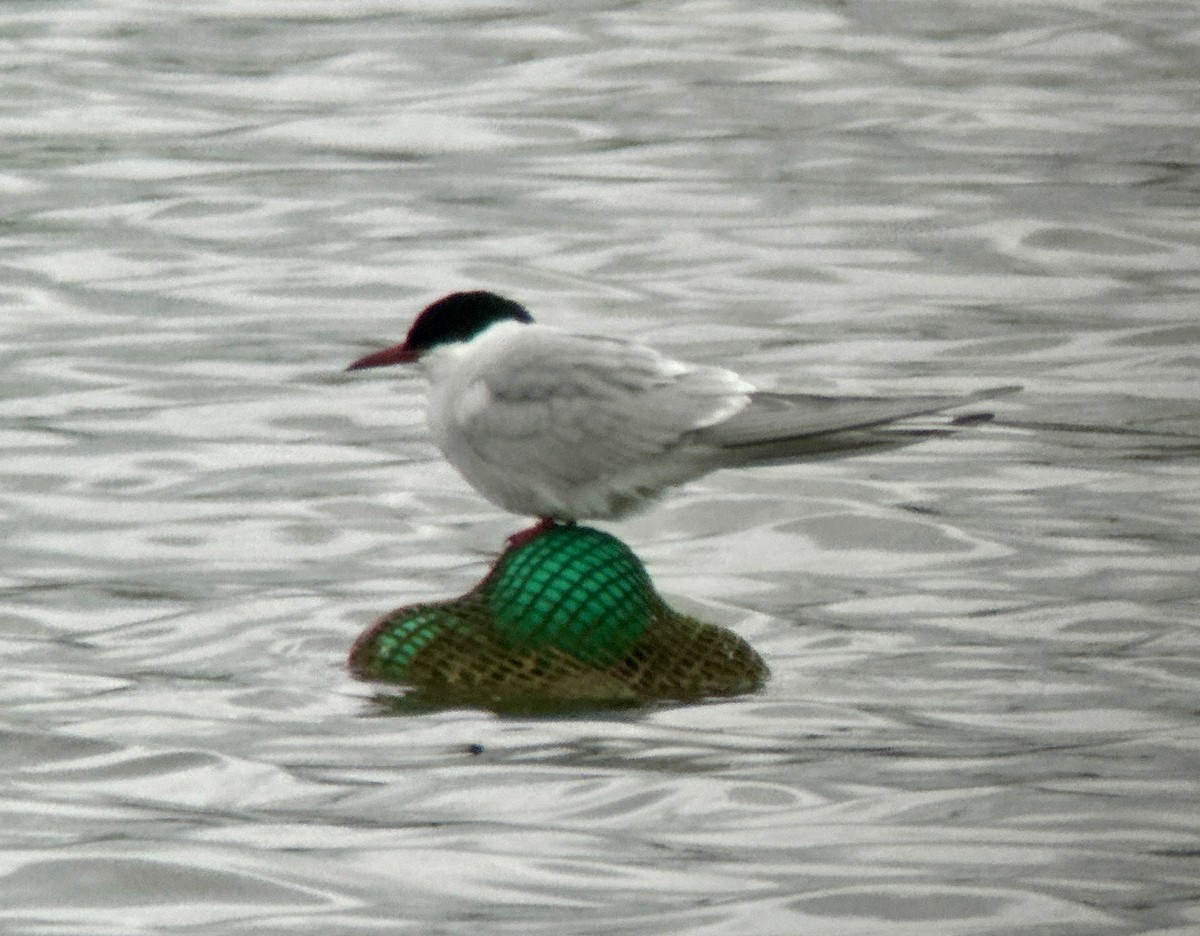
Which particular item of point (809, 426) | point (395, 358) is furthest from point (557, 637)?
point (395, 358)

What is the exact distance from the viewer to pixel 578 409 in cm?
827

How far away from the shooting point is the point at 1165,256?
14391 millimetres

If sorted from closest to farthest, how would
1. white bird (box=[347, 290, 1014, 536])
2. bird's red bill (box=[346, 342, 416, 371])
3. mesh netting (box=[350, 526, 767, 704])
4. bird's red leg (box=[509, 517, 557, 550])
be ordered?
mesh netting (box=[350, 526, 767, 704]) < bird's red leg (box=[509, 517, 557, 550]) < white bird (box=[347, 290, 1014, 536]) < bird's red bill (box=[346, 342, 416, 371])

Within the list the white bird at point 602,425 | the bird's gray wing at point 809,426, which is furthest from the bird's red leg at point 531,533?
the bird's gray wing at point 809,426

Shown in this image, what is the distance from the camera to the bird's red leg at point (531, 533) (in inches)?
316

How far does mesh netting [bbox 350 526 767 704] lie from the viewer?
7703 mm

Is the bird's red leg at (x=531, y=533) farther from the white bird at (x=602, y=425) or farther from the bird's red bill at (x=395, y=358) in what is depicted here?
the bird's red bill at (x=395, y=358)

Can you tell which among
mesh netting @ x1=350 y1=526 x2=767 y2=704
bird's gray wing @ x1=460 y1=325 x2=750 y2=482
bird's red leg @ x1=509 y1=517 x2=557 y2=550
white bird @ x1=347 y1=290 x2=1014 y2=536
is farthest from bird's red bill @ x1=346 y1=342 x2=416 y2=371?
mesh netting @ x1=350 y1=526 x2=767 y2=704

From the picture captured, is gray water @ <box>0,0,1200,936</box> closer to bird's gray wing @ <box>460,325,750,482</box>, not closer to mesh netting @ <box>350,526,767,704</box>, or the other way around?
mesh netting @ <box>350,526,767,704</box>

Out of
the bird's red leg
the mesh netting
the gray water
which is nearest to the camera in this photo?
the gray water

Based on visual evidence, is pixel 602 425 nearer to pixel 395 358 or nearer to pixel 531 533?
pixel 531 533

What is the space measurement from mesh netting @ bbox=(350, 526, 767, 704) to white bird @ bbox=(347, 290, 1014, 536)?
357mm

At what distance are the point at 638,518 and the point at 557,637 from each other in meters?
2.98

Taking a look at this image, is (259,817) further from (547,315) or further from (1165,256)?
(1165,256)
